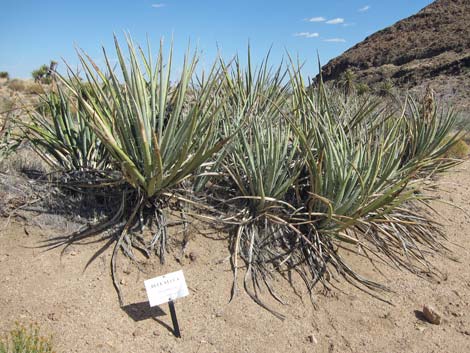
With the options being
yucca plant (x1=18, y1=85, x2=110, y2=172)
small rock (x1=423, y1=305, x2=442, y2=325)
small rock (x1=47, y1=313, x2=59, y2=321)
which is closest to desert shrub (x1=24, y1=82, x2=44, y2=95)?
yucca plant (x1=18, y1=85, x2=110, y2=172)

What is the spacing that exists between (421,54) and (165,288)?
128ft

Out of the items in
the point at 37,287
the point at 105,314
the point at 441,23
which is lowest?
the point at 105,314

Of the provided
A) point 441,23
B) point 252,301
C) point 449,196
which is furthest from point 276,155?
point 441,23

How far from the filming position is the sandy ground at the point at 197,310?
9.50ft

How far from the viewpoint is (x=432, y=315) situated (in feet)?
11.6

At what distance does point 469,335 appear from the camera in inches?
137

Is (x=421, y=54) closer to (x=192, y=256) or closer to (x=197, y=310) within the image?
(x=192, y=256)

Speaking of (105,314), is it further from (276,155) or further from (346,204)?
(346,204)

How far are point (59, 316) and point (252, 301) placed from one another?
53.6 inches

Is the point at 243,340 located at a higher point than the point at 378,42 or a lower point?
lower

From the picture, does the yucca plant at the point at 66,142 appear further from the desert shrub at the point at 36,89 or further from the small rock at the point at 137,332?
the small rock at the point at 137,332

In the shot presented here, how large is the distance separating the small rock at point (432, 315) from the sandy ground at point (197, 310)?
1.9 inches

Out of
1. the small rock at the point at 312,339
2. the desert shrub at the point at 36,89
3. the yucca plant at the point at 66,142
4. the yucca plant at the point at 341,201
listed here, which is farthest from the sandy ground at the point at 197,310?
the desert shrub at the point at 36,89

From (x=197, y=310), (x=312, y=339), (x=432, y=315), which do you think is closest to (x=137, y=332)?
(x=197, y=310)
